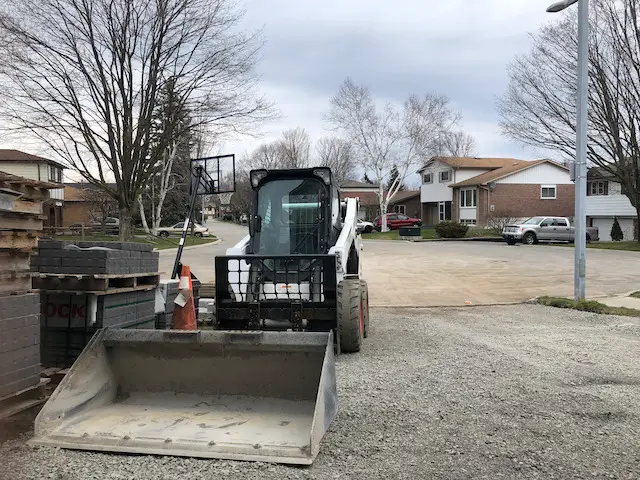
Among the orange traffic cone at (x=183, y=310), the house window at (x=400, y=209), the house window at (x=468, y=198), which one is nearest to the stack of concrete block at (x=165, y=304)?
the orange traffic cone at (x=183, y=310)

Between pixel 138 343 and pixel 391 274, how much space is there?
48.9ft

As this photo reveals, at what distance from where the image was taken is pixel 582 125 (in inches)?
494

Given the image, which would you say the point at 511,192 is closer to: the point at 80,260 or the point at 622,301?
the point at 622,301

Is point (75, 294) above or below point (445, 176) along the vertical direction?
below

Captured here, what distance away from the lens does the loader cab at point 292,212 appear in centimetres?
834

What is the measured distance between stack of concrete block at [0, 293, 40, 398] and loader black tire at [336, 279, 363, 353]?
141 inches

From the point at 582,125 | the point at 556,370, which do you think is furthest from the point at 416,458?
the point at 582,125

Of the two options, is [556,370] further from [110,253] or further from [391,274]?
[391,274]

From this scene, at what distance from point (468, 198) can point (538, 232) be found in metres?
Result: 18.0

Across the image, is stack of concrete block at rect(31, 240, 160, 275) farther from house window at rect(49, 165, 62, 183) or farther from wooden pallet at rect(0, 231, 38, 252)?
house window at rect(49, 165, 62, 183)

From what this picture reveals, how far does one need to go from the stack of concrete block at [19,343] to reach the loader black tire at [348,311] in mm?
3588

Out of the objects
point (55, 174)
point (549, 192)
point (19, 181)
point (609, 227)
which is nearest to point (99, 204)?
point (55, 174)

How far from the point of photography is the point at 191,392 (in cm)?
521

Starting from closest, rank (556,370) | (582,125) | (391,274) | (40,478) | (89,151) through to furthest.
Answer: (40,478)
(556,370)
(582,125)
(391,274)
(89,151)
